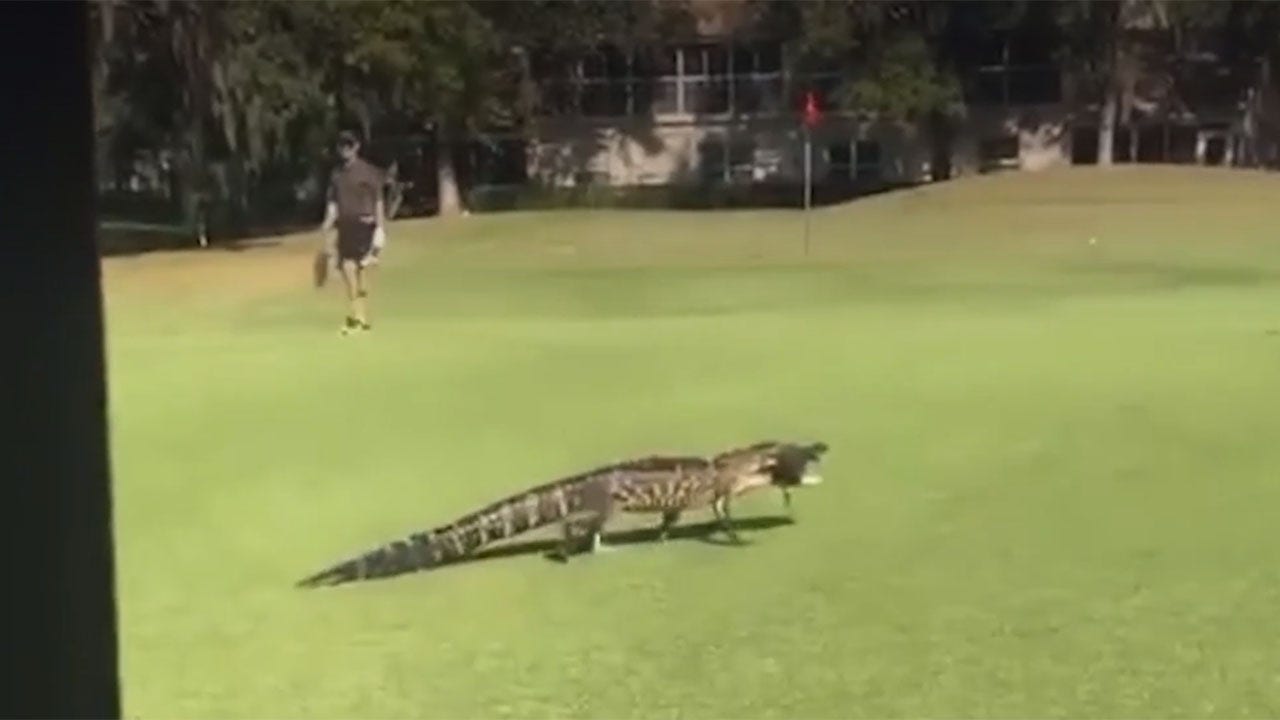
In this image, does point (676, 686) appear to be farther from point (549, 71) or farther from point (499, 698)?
point (549, 71)

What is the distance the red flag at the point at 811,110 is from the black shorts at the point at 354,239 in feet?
30.0

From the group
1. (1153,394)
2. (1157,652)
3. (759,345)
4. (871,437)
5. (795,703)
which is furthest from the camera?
(759,345)

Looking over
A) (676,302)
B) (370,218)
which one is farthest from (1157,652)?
(676,302)

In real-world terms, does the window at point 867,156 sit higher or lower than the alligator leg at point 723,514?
lower

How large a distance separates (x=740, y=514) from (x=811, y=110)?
41.7 ft

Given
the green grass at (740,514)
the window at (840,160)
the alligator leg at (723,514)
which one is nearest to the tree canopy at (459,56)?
the window at (840,160)

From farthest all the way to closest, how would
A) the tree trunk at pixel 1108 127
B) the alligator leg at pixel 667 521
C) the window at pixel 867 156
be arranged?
the window at pixel 867 156 < the tree trunk at pixel 1108 127 < the alligator leg at pixel 667 521

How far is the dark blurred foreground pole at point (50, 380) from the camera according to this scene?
0.98m

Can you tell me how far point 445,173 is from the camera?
547 inches

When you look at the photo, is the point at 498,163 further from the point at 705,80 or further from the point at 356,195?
the point at 356,195

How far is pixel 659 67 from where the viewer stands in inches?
604

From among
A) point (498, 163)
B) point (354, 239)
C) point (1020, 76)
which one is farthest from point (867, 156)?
point (354, 239)

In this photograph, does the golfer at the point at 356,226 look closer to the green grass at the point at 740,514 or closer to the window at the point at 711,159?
the green grass at the point at 740,514

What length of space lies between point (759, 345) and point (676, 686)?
3.24 metres
